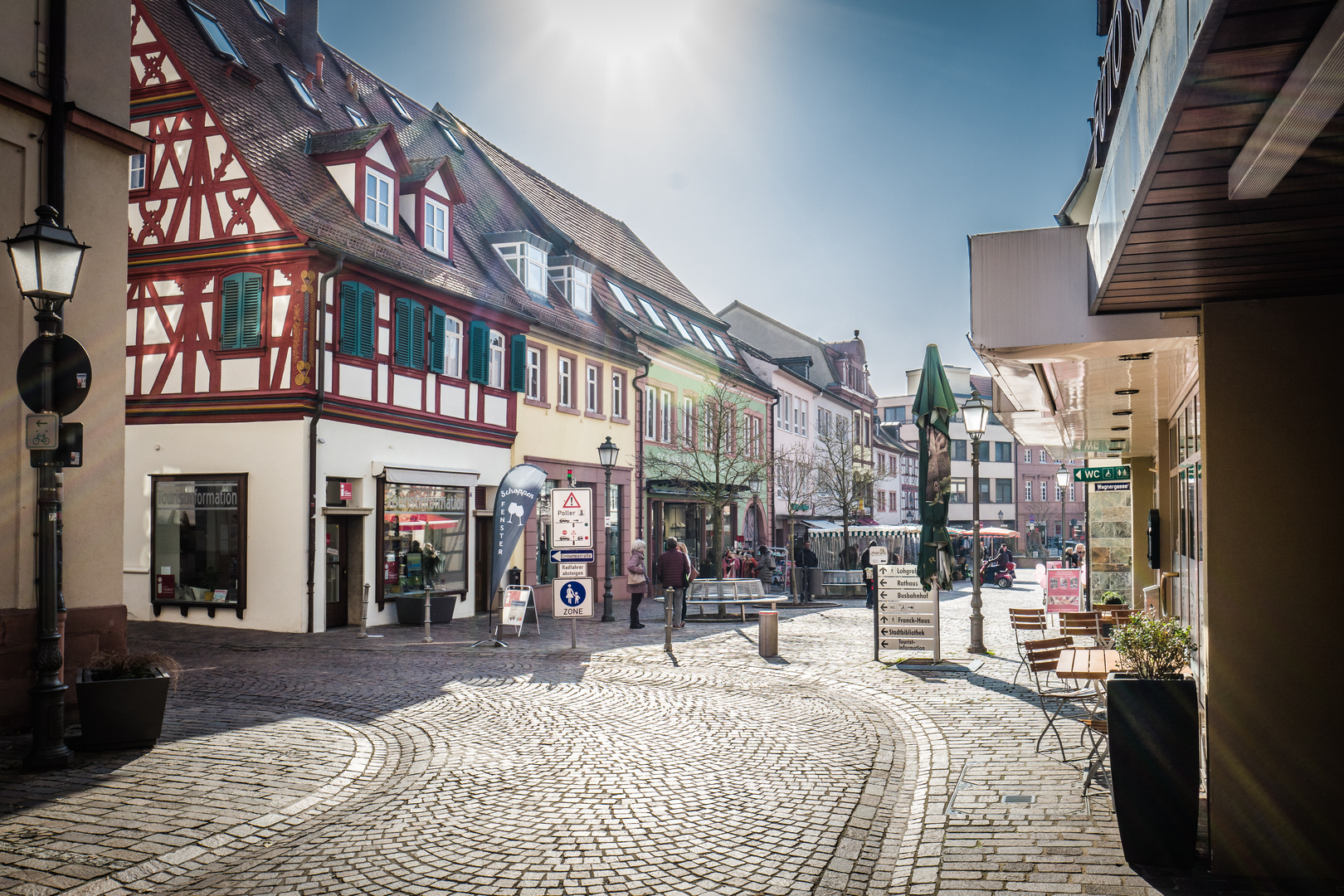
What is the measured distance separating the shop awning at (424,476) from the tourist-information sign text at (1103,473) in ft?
39.0

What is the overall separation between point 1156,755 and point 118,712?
7131 millimetres

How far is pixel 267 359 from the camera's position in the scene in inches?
692

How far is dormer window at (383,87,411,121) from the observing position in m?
27.5

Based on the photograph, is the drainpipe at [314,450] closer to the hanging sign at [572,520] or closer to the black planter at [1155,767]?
the hanging sign at [572,520]

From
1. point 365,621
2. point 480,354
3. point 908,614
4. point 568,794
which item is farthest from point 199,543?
point 568,794

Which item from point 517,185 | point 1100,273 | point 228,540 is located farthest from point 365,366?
point 1100,273

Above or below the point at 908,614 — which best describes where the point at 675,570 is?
above

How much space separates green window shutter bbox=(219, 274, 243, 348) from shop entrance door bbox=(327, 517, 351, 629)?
3.48 meters

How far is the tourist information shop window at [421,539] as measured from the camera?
1930cm

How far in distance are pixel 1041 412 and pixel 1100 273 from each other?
330 inches

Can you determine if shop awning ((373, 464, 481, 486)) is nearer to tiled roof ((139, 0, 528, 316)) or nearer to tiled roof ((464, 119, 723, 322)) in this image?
tiled roof ((139, 0, 528, 316))

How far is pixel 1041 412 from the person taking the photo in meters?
13.2

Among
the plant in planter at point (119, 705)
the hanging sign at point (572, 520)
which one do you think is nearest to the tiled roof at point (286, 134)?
the hanging sign at point (572, 520)

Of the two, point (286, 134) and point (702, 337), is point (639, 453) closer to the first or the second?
point (702, 337)
